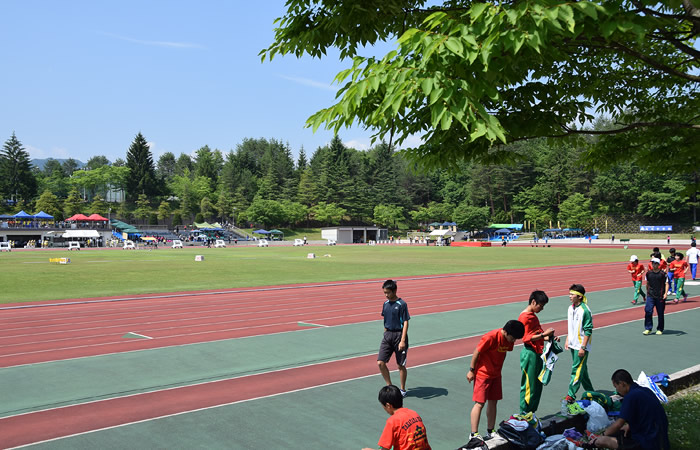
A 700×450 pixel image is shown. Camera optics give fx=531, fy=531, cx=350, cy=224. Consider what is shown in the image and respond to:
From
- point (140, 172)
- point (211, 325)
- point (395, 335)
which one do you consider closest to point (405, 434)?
point (395, 335)

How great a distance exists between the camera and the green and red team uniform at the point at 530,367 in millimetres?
6805

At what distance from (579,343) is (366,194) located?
Result: 389 ft

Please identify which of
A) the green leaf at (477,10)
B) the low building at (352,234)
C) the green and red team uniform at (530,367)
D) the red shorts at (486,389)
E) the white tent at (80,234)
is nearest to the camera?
the green leaf at (477,10)

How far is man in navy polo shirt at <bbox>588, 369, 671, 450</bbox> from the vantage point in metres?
5.54

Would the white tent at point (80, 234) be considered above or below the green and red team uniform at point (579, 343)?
above

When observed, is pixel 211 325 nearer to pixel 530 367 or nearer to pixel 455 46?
pixel 530 367

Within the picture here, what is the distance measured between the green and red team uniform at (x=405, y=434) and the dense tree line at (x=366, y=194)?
102m

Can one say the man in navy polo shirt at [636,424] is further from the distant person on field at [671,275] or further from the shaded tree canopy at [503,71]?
the distant person on field at [671,275]

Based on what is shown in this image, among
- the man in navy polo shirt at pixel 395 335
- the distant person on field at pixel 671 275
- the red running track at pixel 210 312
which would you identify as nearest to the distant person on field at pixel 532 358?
the man in navy polo shirt at pixel 395 335

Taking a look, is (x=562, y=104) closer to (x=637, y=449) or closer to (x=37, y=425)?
(x=637, y=449)

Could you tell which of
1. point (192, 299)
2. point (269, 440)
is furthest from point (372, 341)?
point (192, 299)

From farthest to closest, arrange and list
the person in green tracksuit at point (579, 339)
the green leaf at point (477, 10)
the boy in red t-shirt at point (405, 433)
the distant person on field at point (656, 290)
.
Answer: the distant person on field at point (656, 290) < the person in green tracksuit at point (579, 339) < the boy in red t-shirt at point (405, 433) < the green leaf at point (477, 10)

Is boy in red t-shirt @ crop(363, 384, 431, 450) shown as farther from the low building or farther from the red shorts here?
the low building

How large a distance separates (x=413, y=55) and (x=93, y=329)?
1252cm
